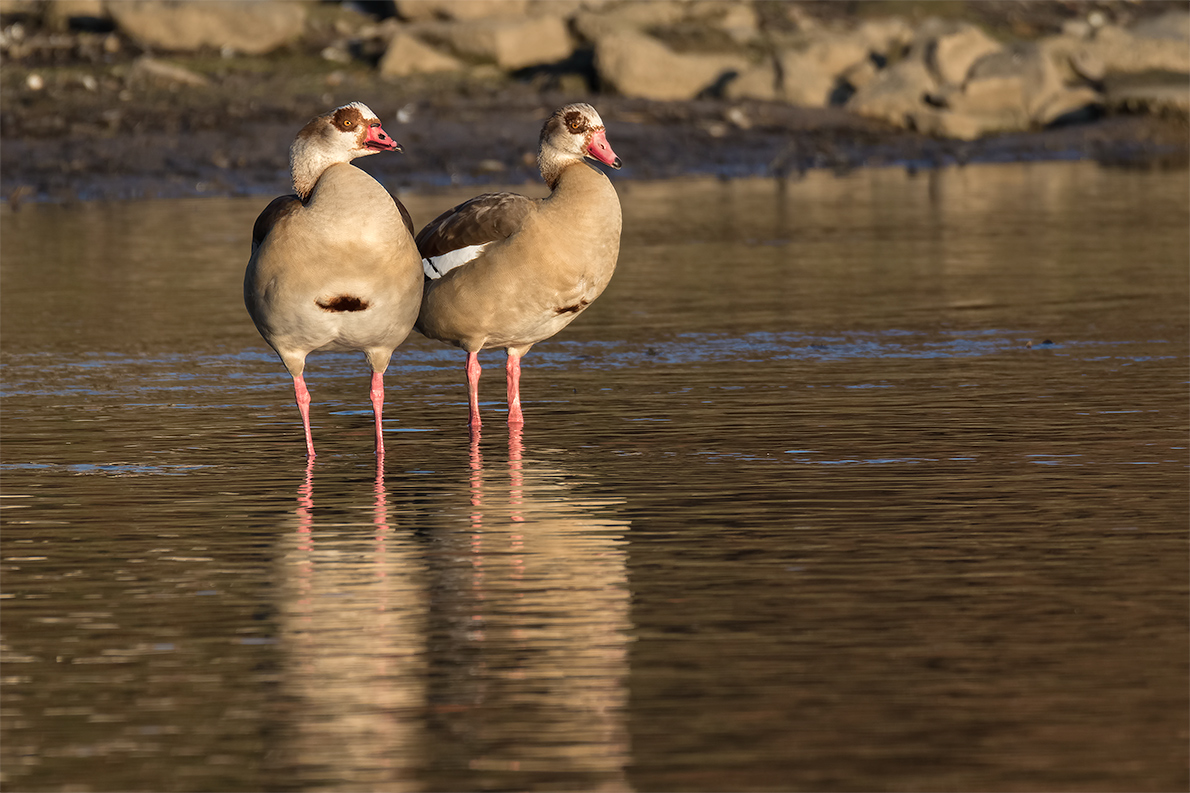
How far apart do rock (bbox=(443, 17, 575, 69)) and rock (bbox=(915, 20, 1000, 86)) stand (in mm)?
7636

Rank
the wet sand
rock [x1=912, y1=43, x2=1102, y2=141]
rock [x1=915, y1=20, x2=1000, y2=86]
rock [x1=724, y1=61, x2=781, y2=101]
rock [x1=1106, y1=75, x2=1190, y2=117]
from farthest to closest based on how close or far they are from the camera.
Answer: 1. rock [x1=1106, y1=75, x2=1190, y2=117]
2. rock [x1=915, y1=20, x2=1000, y2=86]
3. rock [x1=912, y1=43, x2=1102, y2=141]
4. rock [x1=724, y1=61, x2=781, y2=101]
5. the wet sand

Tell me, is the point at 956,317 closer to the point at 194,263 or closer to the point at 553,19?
the point at 194,263

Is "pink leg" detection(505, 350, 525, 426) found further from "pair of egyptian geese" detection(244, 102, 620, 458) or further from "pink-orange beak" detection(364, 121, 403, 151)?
"pink-orange beak" detection(364, 121, 403, 151)

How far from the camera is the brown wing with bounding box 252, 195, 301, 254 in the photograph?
11.0 m

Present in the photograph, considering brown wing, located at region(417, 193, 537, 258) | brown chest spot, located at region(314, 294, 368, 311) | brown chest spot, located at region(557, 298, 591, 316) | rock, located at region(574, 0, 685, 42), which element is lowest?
brown chest spot, located at region(557, 298, 591, 316)

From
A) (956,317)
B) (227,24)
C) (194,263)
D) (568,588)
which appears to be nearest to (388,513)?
(568,588)

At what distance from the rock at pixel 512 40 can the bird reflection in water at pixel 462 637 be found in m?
30.5

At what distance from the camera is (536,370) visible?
47.9 ft

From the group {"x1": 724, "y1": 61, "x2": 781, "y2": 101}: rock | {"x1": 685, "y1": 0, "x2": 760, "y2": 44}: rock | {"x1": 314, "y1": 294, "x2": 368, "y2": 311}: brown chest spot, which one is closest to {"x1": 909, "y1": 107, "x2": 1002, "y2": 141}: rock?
{"x1": 724, "y1": 61, "x2": 781, "y2": 101}: rock

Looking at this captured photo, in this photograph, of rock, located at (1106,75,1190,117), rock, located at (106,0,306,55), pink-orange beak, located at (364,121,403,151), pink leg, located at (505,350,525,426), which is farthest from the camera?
rock, located at (1106,75,1190,117)

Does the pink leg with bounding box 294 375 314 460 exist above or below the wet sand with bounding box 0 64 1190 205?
below

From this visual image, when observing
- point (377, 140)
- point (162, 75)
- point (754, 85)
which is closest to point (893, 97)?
point (754, 85)

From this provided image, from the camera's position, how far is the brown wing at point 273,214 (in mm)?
11039

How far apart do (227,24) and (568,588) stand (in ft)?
110
